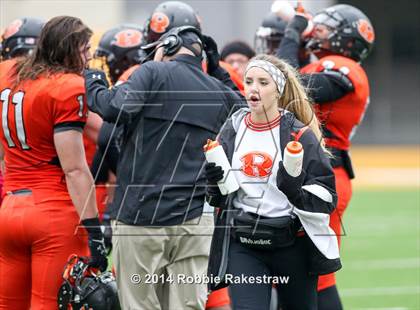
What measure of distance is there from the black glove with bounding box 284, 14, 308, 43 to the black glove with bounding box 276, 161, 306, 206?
6.08 ft

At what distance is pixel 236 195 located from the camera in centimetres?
502

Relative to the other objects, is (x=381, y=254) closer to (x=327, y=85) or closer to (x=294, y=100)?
(x=327, y=85)

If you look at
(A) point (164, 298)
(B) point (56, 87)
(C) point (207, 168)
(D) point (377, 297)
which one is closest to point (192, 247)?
(A) point (164, 298)

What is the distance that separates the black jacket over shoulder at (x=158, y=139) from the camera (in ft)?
17.1

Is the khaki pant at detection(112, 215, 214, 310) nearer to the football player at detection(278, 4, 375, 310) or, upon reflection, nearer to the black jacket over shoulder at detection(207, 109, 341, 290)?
the black jacket over shoulder at detection(207, 109, 341, 290)

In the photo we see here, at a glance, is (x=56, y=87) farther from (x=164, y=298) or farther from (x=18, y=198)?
(x=164, y=298)

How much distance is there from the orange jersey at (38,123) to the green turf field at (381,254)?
345 centimetres

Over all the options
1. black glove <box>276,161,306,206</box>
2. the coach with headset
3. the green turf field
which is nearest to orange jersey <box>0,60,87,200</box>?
the coach with headset

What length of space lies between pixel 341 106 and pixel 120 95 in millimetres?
1822

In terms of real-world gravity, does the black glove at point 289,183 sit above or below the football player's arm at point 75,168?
above

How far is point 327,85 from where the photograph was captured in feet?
20.3

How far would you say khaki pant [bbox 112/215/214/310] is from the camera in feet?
17.4

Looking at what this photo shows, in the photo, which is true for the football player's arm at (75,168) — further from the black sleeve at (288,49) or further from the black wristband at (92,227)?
the black sleeve at (288,49)

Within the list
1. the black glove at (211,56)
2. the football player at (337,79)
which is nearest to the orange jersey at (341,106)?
the football player at (337,79)
